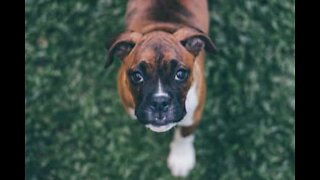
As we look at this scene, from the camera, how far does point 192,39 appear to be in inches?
138

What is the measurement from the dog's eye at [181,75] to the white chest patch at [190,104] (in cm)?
17

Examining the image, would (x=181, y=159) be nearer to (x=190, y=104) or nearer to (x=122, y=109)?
(x=122, y=109)

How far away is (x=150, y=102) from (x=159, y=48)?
0.28 metres

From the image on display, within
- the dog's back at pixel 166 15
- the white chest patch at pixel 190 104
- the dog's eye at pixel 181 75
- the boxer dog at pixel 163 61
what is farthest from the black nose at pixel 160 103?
the dog's back at pixel 166 15

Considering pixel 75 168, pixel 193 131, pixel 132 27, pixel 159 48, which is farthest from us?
pixel 75 168

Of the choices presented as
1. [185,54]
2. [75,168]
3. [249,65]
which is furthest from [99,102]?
[185,54]

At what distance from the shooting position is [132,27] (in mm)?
3926

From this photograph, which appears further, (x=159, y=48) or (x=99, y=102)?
(x=99, y=102)

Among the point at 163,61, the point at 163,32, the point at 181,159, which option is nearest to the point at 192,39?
the point at 163,32

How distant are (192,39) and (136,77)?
1.21 feet

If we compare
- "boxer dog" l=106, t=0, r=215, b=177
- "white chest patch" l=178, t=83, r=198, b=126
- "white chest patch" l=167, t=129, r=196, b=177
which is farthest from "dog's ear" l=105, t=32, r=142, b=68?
"white chest patch" l=167, t=129, r=196, b=177

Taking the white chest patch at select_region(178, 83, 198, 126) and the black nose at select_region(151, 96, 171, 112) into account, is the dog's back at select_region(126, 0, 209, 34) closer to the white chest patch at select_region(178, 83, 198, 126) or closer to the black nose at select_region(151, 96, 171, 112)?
the white chest patch at select_region(178, 83, 198, 126)

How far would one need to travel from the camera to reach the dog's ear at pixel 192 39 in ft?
11.4
